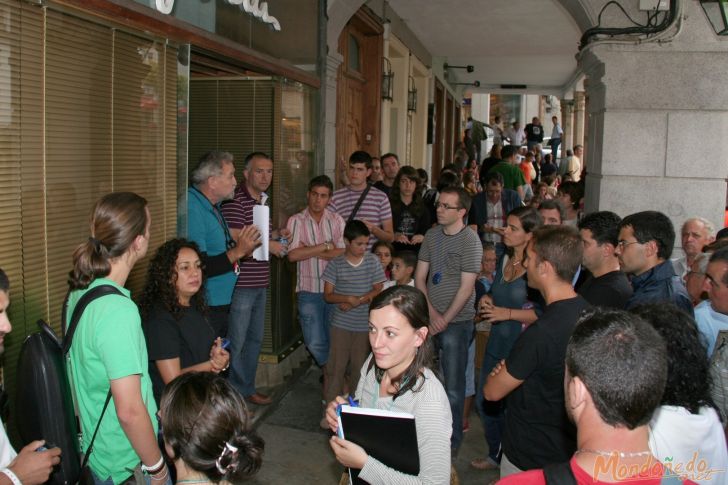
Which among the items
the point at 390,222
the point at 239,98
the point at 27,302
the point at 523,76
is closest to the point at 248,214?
the point at 239,98

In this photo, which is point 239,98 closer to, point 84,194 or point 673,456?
point 84,194

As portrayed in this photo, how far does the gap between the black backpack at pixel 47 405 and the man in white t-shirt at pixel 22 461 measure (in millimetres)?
106

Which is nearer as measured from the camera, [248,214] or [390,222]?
[248,214]

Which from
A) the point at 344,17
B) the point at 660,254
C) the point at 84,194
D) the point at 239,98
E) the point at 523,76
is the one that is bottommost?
the point at 660,254

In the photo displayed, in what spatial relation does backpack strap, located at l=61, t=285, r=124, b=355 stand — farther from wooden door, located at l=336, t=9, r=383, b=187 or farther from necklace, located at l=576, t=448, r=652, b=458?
wooden door, located at l=336, t=9, r=383, b=187

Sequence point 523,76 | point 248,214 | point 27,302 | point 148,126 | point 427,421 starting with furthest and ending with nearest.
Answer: point 523,76
point 248,214
point 148,126
point 27,302
point 427,421

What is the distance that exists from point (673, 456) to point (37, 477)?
7.08ft

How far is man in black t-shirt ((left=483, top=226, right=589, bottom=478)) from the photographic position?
301 centimetres

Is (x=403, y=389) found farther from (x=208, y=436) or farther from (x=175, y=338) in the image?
(x=175, y=338)

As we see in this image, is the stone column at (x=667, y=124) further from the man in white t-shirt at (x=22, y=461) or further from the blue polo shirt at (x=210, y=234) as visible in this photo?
the man in white t-shirt at (x=22, y=461)

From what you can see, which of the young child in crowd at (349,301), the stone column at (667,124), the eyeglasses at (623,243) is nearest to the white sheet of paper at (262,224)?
the young child in crowd at (349,301)

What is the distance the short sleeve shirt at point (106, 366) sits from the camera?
2.57m

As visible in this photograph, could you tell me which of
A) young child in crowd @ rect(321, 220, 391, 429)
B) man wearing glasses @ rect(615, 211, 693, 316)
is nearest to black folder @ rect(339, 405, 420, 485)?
man wearing glasses @ rect(615, 211, 693, 316)

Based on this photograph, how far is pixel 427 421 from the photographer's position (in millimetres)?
2512
